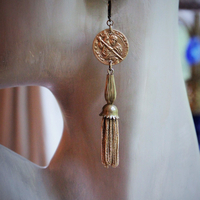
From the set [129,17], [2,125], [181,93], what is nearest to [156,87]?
[181,93]

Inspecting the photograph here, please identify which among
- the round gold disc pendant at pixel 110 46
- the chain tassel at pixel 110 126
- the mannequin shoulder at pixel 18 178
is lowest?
the mannequin shoulder at pixel 18 178

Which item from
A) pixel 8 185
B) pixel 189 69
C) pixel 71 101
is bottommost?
pixel 8 185

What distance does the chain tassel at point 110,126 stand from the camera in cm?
51

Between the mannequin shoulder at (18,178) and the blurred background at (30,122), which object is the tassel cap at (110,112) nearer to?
the mannequin shoulder at (18,178)

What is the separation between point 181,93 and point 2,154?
0.58 metres

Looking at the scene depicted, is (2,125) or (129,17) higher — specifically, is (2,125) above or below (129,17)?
below

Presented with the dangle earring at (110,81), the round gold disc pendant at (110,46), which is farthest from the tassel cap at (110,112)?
the round gold disc pendant at (110,46)

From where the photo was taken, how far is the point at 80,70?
22.4 inches

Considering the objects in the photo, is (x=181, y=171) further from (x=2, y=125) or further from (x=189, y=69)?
(x=2, y=125)

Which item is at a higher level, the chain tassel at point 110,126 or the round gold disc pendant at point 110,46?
the round gold disc pendant at point 110,46

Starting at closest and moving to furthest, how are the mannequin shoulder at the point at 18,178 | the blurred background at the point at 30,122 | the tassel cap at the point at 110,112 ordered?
Answer: 1. the tassel cap at the point at 110,112
2. the mannequin shoulder at the point at 18,178
3. the blurred background at the point at 30,122

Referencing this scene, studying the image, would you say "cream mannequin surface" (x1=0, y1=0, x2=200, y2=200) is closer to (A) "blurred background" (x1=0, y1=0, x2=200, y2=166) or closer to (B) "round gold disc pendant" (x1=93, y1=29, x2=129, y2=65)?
(B) "round gold disc pendant" (x1=93, y1=29, x2=129, y2=65)

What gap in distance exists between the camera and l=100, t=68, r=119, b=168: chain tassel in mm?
513

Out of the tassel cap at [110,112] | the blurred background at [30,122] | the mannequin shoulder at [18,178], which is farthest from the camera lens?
the blurred background at [30,122]
